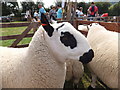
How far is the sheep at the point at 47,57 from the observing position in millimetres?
1710

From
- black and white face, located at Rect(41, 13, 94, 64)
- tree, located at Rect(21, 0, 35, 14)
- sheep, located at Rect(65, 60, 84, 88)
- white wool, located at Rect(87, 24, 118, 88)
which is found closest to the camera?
black and white face, located at Rect(41, 13, 94, 64)

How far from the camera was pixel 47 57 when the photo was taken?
1.83 meters

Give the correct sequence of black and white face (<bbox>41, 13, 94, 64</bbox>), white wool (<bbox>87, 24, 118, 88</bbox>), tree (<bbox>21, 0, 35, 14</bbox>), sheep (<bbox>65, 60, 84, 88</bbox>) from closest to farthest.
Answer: black and white face (<bbox>41, 13, 94, 64</bbox>) → white wool (<bbox>87, 24, 118, 88</bbox>) → sheep (<bbox>65, 60, 84, 88</bbox>) → tree (<bbox>21, 0, 35, 14</bbox>)

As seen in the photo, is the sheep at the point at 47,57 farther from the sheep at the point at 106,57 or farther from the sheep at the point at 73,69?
the sheep at the point at 73,69

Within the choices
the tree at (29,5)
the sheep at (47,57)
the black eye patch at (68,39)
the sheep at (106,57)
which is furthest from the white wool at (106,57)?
the tree at (29,5)

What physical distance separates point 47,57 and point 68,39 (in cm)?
36

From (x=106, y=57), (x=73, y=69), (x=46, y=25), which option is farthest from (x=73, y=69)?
(x=46, y=25)

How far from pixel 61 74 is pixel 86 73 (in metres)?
2.23

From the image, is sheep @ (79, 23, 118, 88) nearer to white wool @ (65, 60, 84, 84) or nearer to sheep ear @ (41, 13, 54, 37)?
→ white wool @ (65, 60, 84, 84)

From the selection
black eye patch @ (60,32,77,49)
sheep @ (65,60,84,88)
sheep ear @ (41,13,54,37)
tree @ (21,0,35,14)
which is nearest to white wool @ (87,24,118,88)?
sheep @ (65,60,84,88)

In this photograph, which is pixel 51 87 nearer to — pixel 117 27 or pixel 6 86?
pixel 6 86

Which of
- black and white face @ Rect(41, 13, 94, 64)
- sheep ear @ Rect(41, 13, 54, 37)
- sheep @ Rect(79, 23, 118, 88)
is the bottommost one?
sheep @ Rect(79, 23, 118, 88)

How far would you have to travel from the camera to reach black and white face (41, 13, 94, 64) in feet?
5.54

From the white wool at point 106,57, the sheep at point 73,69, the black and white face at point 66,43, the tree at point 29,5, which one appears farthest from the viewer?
the tree at point 29,5
